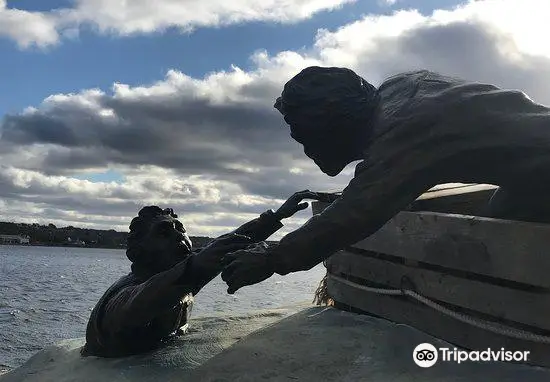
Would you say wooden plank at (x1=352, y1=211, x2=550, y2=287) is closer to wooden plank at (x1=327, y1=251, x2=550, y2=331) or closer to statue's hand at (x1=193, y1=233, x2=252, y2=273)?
wooden plank at (x1=327, y1=251, x2=550, y2=331)

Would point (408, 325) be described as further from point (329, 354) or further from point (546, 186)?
point (546, 186)

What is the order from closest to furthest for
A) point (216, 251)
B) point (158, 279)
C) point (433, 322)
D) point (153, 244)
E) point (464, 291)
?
1. point (464, 291)
2. point (433, 322)
3. point (216, 251)
4. point (158, 279)
5. point (153, 244)

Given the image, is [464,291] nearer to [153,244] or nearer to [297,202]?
[297,202]

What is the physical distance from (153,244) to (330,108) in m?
2.14

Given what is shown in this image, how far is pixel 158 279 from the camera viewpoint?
4688 millimetres

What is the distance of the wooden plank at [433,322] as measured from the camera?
3654 millimetres

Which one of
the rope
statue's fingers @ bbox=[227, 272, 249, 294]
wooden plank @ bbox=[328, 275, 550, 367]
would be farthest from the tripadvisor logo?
statue's fingers @ bbox=[227, 272, 249, 294]

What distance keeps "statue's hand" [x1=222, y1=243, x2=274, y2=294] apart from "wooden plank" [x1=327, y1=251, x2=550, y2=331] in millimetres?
1215

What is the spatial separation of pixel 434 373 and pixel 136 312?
2.25 metres

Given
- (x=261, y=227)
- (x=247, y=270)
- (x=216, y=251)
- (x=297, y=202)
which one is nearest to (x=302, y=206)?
(x=297, y=202)

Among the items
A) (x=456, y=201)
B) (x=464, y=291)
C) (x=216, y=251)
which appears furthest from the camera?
(x=456, y=201)

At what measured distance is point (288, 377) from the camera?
4.14 metres

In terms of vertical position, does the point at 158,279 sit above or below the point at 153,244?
below

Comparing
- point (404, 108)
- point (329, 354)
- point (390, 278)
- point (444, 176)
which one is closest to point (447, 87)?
point (404, 108)
